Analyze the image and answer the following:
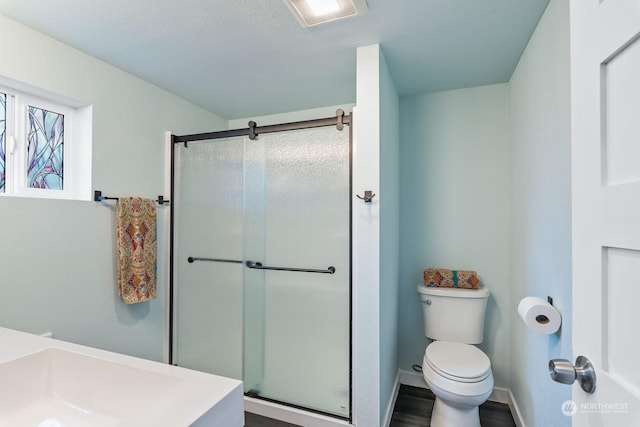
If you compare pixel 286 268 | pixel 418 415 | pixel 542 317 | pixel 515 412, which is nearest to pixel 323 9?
pixel 286 268

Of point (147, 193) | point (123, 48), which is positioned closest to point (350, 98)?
point (123, 48)

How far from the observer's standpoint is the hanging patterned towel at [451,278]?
6.84 feet

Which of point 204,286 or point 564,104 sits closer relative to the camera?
point 564,104

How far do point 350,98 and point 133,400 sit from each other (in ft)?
7.21

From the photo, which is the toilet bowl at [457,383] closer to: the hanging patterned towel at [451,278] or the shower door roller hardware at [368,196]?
the hanging patterned towel at [451,278]

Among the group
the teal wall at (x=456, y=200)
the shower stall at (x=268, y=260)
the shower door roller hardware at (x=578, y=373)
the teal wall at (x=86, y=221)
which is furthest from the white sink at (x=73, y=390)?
the teal wall at (x=456, y=200)

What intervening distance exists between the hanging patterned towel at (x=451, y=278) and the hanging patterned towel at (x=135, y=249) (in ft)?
6.22

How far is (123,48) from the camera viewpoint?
5.49ft

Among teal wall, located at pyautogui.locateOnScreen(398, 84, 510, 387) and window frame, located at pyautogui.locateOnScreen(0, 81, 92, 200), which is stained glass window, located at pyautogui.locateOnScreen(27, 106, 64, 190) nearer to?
window frame, located at pyautogui.locateOnScreen(0, 81, 92, 200)

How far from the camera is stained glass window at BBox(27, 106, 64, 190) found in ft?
5.27

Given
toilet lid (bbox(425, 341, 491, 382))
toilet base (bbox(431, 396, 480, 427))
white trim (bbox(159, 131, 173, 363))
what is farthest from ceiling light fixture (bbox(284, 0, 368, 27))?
toilet base (bbox(431, 396, 480, 427))

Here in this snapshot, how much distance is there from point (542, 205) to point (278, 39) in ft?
5.10

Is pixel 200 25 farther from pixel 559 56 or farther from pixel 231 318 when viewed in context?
pixel 231 318

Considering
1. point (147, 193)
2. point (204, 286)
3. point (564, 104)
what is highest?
point (564, 104)
